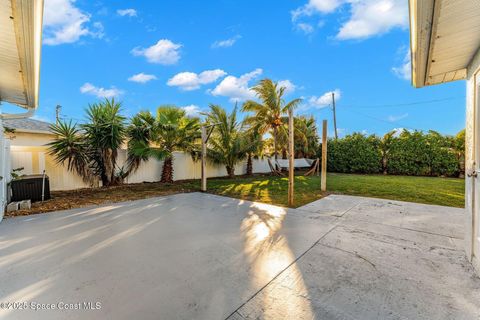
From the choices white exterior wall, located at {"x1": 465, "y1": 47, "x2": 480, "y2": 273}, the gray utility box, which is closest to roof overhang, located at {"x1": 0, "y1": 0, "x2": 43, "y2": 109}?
the gray utility box

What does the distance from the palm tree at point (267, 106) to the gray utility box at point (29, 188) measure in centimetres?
897

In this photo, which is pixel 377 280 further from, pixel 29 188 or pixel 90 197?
pixel 29 188

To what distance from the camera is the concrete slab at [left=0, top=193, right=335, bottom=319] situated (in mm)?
1693

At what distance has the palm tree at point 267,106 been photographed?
37.9 ft

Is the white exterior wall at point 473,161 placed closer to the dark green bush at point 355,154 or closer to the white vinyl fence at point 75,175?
the white vinyl fence at point 75,175

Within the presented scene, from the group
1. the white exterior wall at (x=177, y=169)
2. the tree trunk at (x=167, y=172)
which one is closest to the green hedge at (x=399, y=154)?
the white exterior wall at (x=177, y=169)

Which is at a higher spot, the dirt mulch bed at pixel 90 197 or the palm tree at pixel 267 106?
the palm tree at pixel 267 106

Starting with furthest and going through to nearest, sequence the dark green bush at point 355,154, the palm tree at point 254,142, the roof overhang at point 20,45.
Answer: the dark green bush at point 355,154 → the palm tree at point 254,142 → the roof overhang at point 20,45

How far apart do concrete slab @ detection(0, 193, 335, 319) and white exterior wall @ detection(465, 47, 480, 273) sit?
1.62 m

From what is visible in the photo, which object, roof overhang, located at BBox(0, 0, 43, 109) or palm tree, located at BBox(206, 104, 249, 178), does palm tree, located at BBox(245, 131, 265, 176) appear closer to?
palm tree, located at BBox(206, 104, 249, 178)

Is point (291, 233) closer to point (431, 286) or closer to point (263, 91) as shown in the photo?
point (431, 286)

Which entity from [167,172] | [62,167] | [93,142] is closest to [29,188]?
[62,167]

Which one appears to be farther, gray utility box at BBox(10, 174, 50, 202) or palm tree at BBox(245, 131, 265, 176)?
palm tree at BBox(245, 131, 265, 176)

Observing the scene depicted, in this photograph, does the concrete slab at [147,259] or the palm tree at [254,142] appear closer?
the concrete slab at [147,259]
